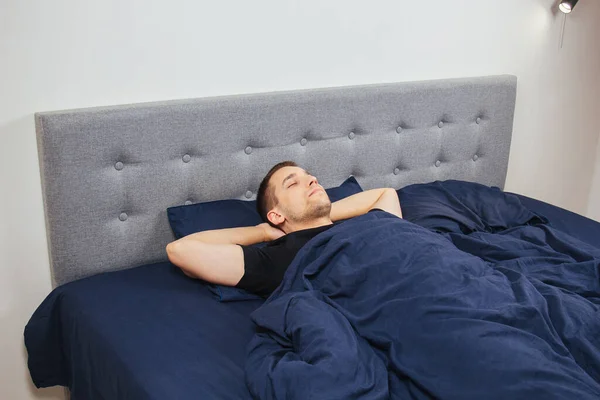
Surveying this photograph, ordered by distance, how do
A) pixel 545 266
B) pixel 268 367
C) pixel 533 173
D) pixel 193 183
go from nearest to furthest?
pixel 268 367 < pixel 545 266 < pixel 193 183 < pixel 533 173

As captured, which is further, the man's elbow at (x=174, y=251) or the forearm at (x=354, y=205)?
the forearm at (x=354, y=205)

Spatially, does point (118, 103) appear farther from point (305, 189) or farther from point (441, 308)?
point (441, 308)

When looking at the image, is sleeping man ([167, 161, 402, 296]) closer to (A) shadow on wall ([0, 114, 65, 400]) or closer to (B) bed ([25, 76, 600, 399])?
(B) bed ([25, 76, 600, 399])

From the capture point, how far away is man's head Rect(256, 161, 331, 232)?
83.0 inches

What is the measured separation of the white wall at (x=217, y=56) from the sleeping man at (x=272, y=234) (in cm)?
40

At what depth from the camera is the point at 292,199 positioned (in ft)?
6.93

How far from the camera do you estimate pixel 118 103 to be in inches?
83.8

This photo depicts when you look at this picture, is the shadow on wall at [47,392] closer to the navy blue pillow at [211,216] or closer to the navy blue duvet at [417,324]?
the navy blue pillow at [211,216]

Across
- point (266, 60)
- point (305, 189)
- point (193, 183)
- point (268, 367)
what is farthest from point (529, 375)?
point (266, 60)

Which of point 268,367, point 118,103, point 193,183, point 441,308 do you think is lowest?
point 268,367

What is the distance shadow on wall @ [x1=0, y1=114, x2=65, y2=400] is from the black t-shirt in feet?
2.06

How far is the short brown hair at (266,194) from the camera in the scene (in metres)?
2.18

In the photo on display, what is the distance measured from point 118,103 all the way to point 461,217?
1160 millimetres

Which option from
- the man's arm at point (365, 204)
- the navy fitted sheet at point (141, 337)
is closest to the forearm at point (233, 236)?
the navy fitted sheet at point (141, 337)
